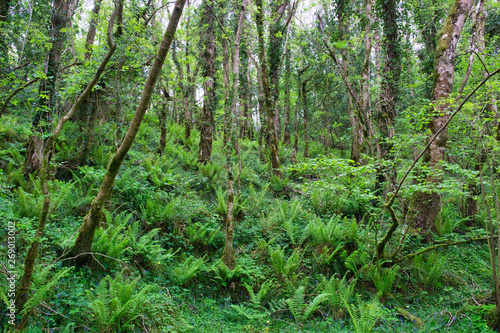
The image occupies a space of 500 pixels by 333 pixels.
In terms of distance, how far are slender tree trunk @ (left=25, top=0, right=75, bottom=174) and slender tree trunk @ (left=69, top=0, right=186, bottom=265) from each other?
278 centimetres

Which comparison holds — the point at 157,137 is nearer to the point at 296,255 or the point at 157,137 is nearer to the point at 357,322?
the point at 296,255

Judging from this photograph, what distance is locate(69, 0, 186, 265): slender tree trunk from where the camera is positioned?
2.48m

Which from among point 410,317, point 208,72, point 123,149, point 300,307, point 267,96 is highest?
point 208,72

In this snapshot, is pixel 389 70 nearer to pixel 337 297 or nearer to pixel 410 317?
pixel 410 317

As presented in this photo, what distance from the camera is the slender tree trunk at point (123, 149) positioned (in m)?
2.48

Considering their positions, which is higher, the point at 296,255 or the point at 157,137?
the point at 157,137

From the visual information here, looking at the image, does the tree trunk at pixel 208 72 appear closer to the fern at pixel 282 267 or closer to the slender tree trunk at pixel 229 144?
the slender tree trunk at pixel 229 144

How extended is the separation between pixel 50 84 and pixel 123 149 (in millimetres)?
3977

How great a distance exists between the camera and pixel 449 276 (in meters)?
4.34

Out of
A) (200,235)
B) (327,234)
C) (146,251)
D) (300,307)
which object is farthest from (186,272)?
(327,234)

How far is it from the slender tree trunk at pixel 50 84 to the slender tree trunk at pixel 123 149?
109 inches

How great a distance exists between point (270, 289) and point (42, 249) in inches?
128

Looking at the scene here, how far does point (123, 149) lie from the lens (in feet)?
8.66

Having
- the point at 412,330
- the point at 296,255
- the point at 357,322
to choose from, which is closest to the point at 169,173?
the point at 296,255
